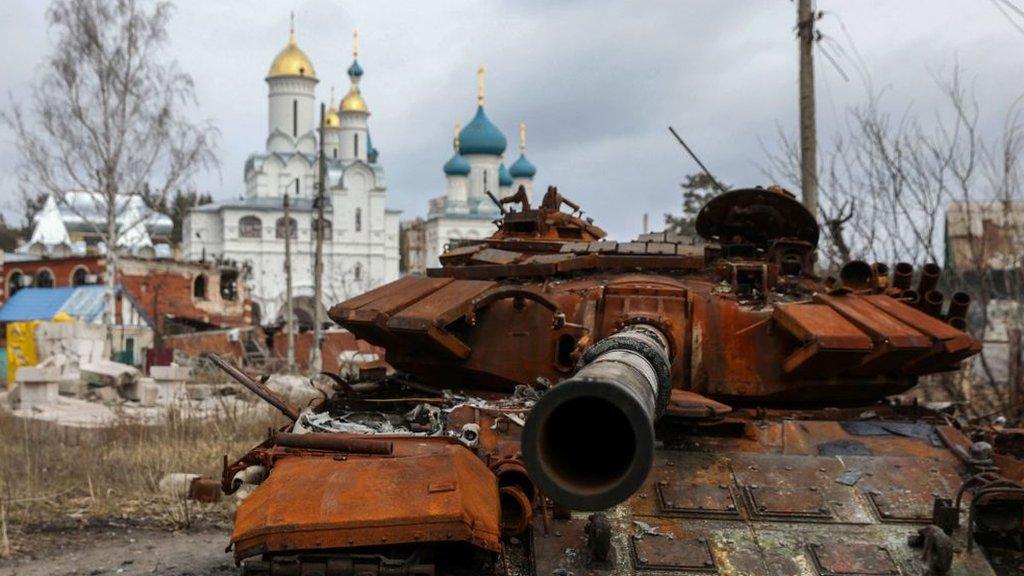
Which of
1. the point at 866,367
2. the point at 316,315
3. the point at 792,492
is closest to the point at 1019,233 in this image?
the point at 866,367

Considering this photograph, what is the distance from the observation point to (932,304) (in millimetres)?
8180

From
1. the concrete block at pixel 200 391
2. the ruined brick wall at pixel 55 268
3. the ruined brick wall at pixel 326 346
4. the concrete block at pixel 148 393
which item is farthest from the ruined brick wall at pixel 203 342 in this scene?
the concrete block at pixel 200 391

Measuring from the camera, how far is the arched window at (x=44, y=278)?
5009 cm

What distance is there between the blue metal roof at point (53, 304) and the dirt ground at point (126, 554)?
114 feet

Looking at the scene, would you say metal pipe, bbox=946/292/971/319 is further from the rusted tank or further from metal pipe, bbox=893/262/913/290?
metal pipe, bbox=893/262/913/290

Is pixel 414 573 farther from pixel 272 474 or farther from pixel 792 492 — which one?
pixel 792 492

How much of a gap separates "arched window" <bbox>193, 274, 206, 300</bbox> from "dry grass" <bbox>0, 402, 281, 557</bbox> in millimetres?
34278

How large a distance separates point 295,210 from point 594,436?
218 feet

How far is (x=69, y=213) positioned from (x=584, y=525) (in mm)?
62462

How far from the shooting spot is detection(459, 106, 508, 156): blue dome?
74375mm

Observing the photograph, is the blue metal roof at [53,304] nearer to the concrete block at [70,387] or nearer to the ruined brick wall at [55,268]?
the ruined brick wall at [55,268]

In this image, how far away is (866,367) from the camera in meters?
6.98

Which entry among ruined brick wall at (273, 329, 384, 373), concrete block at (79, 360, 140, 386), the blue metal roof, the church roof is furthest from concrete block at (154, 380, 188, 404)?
the church roof

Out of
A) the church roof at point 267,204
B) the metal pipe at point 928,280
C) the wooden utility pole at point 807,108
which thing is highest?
the church roof at point 267,204
